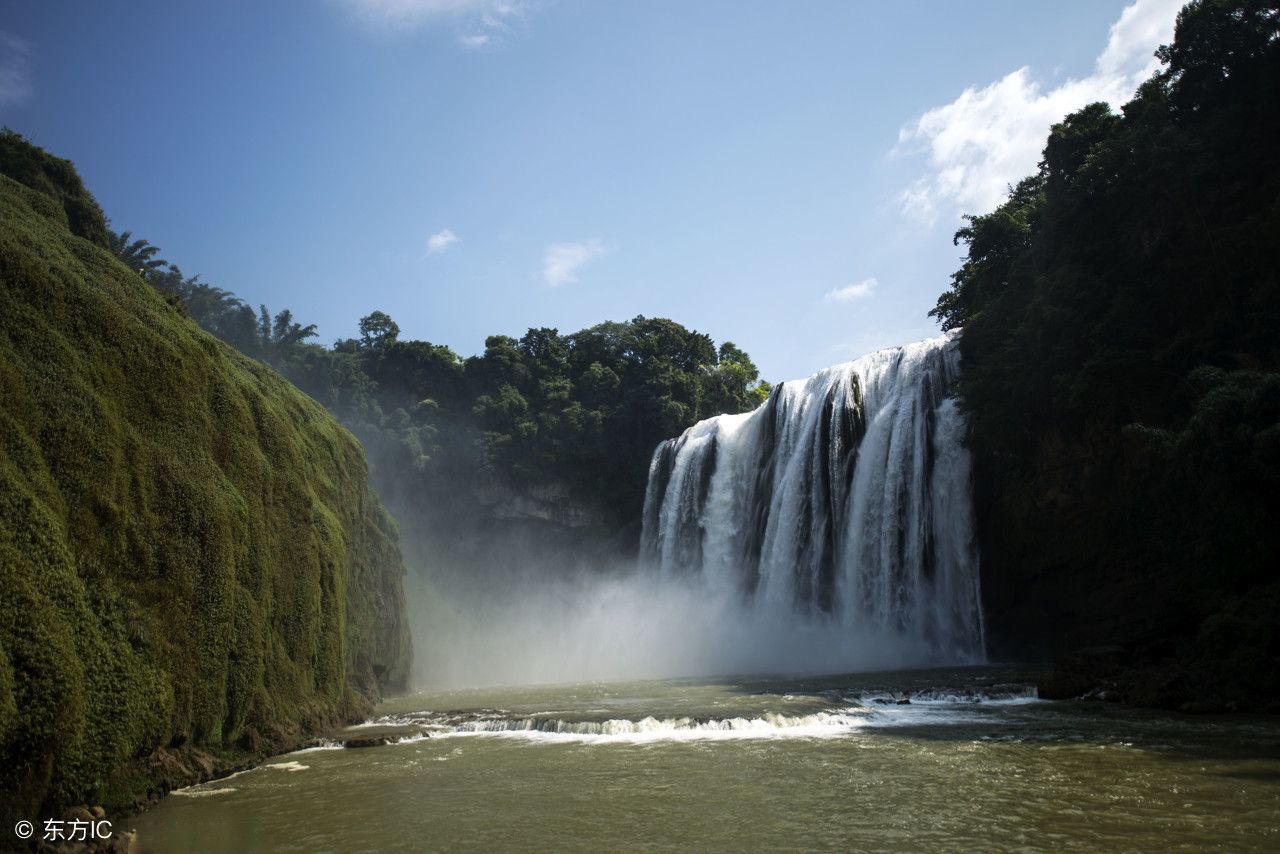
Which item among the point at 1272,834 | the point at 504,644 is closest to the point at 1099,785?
the point at 1272,834

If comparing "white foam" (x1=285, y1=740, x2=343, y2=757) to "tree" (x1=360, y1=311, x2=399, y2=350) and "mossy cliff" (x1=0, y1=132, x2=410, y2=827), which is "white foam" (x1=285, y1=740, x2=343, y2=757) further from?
"tree" (x1=360, y1=311, x2=399, y2=350)

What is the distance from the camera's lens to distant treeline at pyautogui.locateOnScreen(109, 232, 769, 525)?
169 ft

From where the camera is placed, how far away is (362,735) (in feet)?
51.7

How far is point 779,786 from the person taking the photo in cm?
979

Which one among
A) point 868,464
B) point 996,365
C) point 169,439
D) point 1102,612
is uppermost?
point 996,365

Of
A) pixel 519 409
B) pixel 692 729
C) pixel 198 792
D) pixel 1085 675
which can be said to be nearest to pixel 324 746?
pixel 198 792

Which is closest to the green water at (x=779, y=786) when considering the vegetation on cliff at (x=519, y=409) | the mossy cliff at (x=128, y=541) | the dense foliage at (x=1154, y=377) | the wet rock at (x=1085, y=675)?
the wet rock at (x=1085, y=675)

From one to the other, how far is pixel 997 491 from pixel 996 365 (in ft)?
14.8

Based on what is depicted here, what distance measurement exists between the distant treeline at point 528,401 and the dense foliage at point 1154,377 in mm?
27051

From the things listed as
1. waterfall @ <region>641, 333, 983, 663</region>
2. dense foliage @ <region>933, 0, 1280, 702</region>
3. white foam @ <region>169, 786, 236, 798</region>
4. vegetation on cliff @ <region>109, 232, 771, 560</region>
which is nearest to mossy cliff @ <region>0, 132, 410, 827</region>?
white foam @ <region>169, 786, 236, 798</region>

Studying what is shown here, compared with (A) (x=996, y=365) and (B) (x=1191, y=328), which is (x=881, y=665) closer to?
(A) (x=996, y=365)

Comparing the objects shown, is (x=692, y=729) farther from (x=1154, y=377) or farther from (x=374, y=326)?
(x=374, y=326)

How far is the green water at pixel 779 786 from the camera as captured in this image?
7664mm

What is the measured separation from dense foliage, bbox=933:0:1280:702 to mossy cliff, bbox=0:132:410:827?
1579 cm
